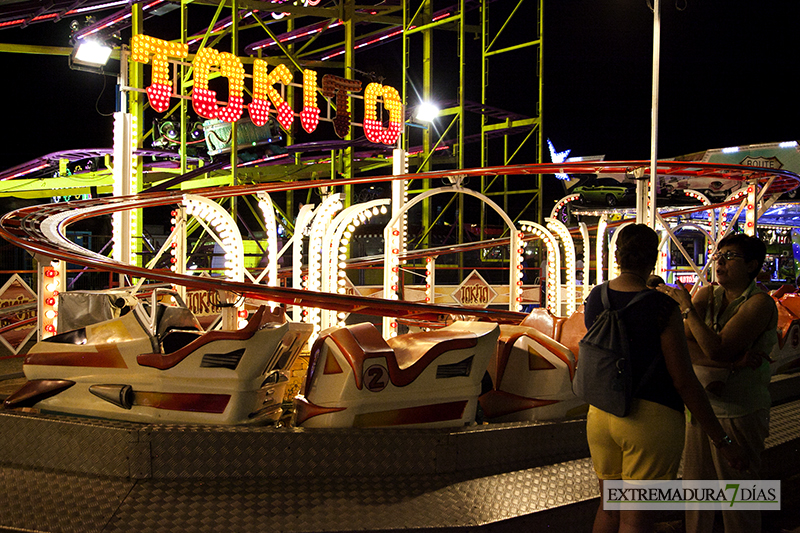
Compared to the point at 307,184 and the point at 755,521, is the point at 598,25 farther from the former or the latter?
the point at 755,521

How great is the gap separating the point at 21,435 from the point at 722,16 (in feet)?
75.5

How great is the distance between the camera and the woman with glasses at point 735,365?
2.31 m

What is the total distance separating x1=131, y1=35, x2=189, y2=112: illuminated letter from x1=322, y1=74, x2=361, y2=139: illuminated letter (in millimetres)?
3078

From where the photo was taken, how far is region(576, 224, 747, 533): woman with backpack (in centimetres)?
190

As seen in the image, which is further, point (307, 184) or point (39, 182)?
point (39, 182)

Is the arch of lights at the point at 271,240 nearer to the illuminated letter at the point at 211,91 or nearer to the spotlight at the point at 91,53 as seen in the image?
the spotlight at the point at 91,53

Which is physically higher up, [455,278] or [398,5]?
[398,5]

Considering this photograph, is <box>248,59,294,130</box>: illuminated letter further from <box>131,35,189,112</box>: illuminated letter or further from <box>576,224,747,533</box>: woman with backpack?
<box>576,224,747,533</box>: woman with backpack

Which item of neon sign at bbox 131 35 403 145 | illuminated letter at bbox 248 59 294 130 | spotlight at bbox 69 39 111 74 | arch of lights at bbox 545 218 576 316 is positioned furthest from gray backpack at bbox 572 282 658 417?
illuminated letter at bbox 248 59 294 130

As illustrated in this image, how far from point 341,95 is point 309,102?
2.65 feet

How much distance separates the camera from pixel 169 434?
249 cm

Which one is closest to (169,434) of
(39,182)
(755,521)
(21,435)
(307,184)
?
(21,435)

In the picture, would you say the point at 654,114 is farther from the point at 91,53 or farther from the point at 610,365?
the point at 91,53

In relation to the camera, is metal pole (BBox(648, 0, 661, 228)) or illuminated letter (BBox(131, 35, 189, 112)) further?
illuminated letter (BBox(131, 35, 189, 112))
